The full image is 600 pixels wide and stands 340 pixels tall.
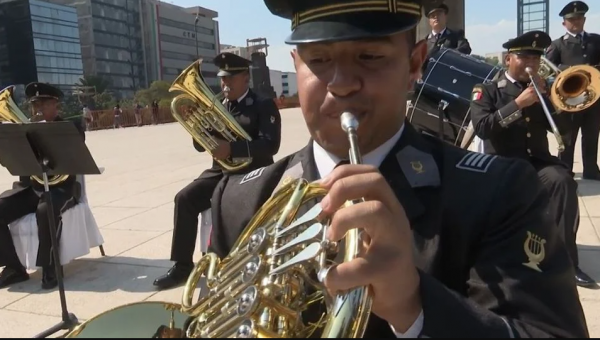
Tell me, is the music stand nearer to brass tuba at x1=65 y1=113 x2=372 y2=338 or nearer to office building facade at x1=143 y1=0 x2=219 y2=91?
brass tuba at x1=65 y1=113 x2=372 y2=338

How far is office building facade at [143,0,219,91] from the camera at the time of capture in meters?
96.2

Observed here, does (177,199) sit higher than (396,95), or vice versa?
(396,95)

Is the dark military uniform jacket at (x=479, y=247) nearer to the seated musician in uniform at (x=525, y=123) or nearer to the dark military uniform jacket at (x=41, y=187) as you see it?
the seated musician in uniform at (x=525, y=123)

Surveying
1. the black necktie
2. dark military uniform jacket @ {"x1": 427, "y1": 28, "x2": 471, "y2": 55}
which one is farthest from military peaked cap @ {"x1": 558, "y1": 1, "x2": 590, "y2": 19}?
the black necktie

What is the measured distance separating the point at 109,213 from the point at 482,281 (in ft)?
22.6

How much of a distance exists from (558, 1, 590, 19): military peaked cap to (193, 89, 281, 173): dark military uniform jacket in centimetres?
453

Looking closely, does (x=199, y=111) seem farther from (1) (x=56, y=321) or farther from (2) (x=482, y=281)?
(2) (x=482, y=281)

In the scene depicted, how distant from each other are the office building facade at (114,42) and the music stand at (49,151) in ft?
280

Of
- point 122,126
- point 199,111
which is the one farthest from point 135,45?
point 199,111

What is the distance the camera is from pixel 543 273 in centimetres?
124

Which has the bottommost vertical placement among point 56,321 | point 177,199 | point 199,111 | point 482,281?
point 56,321

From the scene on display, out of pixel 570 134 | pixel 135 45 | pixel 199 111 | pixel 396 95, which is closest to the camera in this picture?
pixel 396 95

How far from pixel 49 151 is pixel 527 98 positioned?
3.81 m

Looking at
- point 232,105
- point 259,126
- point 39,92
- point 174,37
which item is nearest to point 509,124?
point 259,126
